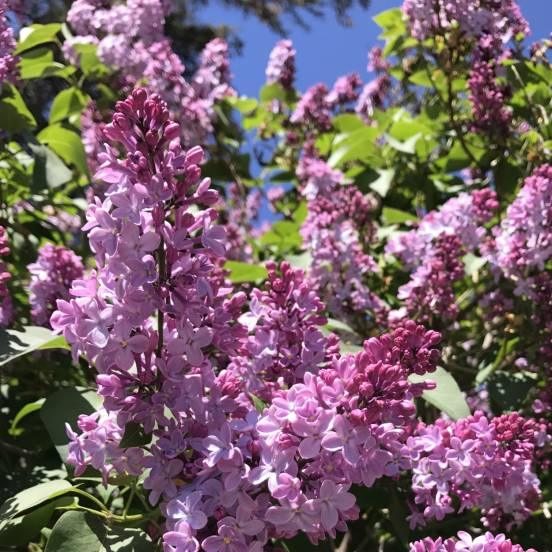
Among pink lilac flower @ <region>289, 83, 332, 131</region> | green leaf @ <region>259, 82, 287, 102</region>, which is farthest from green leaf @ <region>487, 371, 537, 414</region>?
green leaf @ <region>259, 82, 287, 102</region>

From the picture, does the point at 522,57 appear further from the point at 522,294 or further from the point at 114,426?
the point at 114,426

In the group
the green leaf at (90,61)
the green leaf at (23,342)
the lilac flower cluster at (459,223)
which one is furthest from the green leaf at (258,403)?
the green leaf at (90,61)

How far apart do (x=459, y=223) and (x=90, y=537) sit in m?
1.56

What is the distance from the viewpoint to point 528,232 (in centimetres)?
225

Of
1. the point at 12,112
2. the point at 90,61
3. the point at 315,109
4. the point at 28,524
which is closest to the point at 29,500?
the point at 28,524

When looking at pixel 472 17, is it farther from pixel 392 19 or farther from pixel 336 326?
pixel 336 326

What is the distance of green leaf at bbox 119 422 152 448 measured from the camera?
127 cm

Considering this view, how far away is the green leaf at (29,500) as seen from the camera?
1374 millimetres

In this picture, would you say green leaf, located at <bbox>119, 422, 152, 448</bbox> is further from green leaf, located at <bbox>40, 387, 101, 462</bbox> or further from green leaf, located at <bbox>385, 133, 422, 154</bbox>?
green leaf, located at <bbox>385, 133, 422, 154</bbox>

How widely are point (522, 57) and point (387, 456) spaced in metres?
2.33

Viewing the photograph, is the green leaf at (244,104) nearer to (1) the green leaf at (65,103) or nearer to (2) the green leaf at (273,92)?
(2) the green leaf at (273,92)

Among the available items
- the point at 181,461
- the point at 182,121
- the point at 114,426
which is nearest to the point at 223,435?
the point at 181,461

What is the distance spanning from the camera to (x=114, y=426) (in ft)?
4.37

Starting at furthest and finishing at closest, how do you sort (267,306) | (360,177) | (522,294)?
(360,177)
(522,294)
(267,306)
